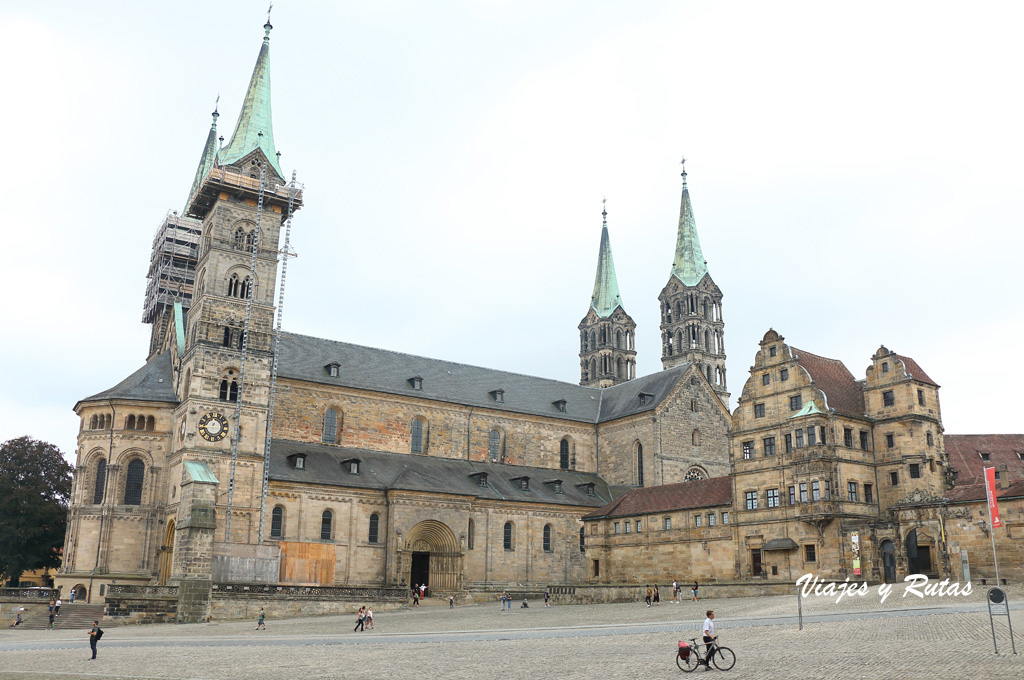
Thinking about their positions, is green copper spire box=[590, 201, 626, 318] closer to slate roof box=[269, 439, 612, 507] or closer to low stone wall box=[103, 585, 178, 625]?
slate roof box=[269, 439, 612, 507]

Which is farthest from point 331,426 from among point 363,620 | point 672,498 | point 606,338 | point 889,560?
point 606,338

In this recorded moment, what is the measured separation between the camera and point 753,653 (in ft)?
68.2

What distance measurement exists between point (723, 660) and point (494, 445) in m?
50.0

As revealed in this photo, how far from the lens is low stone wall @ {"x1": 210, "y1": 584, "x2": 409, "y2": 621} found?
43.3 metres

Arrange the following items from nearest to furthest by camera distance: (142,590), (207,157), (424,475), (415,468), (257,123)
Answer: (142,590), (424,475), (415,468), (257,123), (207,157)

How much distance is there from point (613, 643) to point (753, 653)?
A: 514 cm

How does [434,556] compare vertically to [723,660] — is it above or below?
above

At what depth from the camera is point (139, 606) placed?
43.2 metres

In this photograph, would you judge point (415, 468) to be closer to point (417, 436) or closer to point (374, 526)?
point (417, 436)

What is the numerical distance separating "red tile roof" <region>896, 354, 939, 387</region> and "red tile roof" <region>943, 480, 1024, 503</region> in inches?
277

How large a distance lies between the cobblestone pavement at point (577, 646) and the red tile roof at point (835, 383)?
45.2 ft

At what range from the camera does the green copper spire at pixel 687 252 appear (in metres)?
109

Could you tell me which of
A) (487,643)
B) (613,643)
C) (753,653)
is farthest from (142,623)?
(753,653)

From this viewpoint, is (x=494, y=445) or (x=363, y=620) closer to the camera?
(x=363, y=620)
